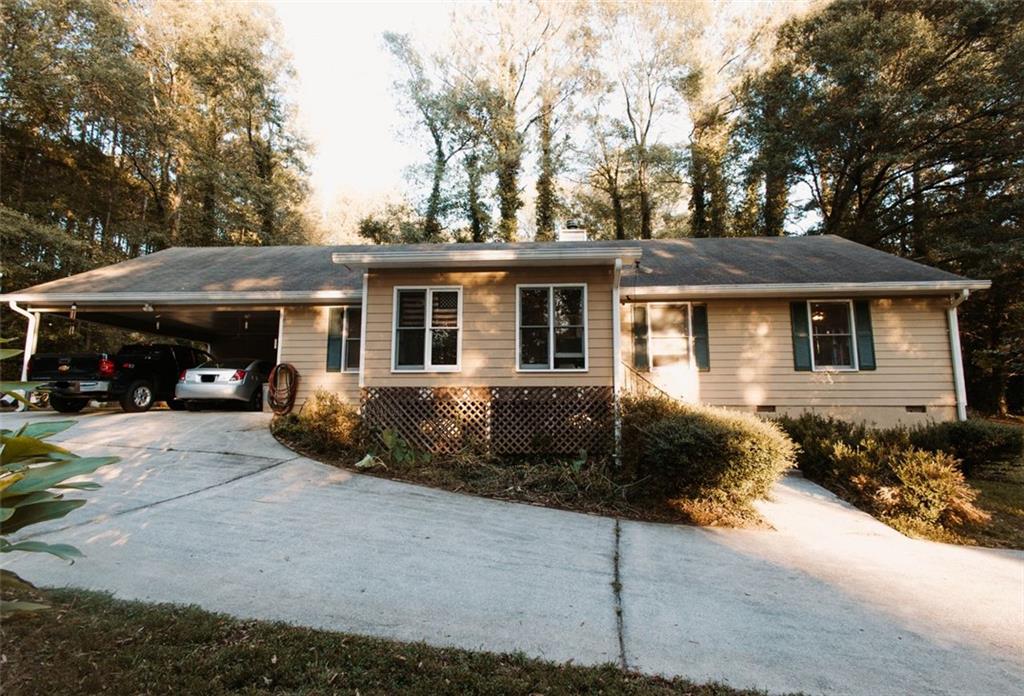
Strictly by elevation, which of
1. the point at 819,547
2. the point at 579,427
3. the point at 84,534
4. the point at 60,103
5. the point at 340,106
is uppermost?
the point at 340,106

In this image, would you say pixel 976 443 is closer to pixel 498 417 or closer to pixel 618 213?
pixel 498 417

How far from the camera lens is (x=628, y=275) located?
1094cm

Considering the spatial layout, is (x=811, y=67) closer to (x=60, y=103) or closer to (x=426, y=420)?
(x=426, y=420)

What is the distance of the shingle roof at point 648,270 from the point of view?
10.4 metres

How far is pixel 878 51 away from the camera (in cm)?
1666

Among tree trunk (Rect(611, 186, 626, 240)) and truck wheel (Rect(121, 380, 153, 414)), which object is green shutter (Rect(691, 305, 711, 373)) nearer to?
truck wheel (Rect(121, 380, 153, 414))

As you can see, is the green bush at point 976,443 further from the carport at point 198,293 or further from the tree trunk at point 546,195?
the tree trunk at point 546,195

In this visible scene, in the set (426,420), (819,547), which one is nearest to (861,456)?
(819,547)

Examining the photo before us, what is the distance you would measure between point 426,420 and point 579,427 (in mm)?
2388

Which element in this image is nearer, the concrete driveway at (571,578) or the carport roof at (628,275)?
the concrete driveway at (571,578)

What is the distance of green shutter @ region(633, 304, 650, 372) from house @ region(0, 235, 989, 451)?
0.03 meters

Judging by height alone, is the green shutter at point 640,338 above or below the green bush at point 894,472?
above

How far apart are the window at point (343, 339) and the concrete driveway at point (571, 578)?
4512 millimetres

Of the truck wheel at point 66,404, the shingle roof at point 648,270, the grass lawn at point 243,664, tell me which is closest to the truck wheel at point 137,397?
the truck wheel at point 66,404
